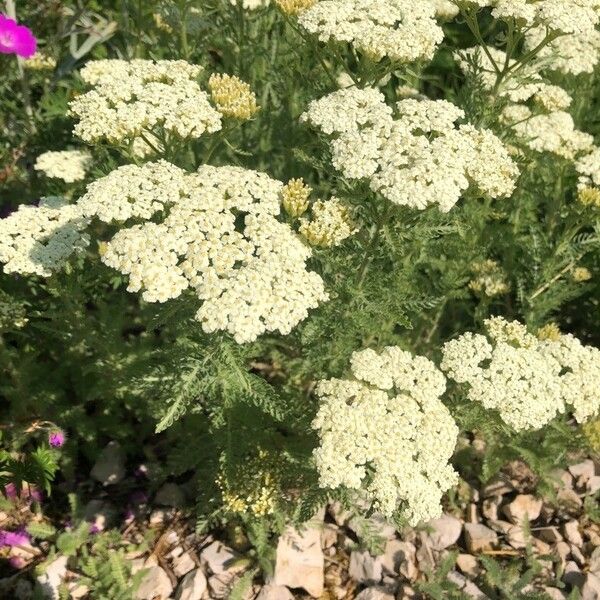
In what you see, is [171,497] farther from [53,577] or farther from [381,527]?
[381,527]

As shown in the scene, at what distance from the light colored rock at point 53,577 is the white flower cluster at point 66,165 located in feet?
8.38

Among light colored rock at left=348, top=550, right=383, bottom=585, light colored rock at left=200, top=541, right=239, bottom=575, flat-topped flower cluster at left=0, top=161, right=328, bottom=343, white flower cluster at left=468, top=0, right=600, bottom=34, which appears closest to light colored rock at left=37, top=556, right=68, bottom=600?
light colored rock at left=200, top=541, right=239, bottom=575

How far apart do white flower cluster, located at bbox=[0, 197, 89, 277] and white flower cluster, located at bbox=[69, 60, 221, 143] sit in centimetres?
49

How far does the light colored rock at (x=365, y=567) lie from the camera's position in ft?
14.1

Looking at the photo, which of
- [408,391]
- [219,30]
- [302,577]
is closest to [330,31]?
[219,30]

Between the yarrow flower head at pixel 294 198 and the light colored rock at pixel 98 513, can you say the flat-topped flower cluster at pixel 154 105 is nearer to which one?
the yarrow flower head at pixel 294 198

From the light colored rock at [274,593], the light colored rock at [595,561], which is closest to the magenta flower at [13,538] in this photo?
the light colored rock at [274,593]

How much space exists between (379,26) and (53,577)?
4014mm

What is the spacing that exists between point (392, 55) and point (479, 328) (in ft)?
7.41

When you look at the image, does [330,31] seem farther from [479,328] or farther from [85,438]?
[85,438]

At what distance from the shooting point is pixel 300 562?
4266 mm

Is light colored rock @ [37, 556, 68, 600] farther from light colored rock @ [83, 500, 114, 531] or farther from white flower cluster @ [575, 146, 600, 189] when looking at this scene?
white flower cluster @ [575, 146, 600, 189]

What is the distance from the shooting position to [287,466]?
395 cm

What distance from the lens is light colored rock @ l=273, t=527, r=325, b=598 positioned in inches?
166
